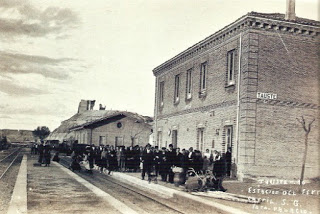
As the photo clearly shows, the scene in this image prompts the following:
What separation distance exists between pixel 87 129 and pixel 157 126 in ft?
52.6

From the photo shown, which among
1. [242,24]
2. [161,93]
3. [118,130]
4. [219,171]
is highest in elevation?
[242,24]

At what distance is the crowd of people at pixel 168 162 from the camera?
14152 millimetres

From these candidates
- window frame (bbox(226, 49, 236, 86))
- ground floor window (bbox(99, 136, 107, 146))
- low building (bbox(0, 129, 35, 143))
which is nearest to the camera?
window frame (bbox(226, 49, 236, 86))

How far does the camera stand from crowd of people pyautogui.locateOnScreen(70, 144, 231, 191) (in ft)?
46.4

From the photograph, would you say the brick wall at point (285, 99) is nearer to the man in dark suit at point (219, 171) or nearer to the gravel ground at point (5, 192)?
the man in dark suit at point (219, 171)

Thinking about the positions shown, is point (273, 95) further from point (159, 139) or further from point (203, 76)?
point (159, 139)

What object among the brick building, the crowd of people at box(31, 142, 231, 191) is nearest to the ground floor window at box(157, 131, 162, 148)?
the crowd of people at box(31, 142, 231, 191)

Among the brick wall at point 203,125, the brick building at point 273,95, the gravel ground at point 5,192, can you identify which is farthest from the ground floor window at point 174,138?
the gravel ground at point 5,192

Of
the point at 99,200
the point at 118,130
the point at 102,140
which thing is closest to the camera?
the point at 99,200

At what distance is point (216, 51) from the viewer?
760 inches

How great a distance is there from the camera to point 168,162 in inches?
631

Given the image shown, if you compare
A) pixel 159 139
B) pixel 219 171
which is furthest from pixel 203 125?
pixel 159 139

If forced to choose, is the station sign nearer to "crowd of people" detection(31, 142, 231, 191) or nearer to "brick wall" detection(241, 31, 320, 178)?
"brick wall" detection(241, 31, 320, 178)

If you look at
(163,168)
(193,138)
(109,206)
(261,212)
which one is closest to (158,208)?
(109,206)
